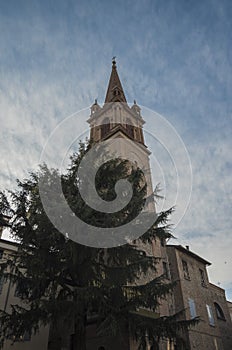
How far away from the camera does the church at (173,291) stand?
15016 millimetres

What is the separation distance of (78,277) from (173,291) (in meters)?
4.65

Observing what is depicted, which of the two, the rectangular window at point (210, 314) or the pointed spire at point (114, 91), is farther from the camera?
the pointed spire at point (114, 91)

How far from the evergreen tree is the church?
3.27 ft

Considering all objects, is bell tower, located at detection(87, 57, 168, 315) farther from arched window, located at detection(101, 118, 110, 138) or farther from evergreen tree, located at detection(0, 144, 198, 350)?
evergreen tree, located at detection(0, 144, 198, 350)

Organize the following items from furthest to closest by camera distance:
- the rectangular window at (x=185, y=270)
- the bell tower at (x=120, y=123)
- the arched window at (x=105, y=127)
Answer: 1. the arched window at (x=105, y=127)
2. the bell tower at (x=120, y=123)
3. the rectangular window at (x=185, y=270)

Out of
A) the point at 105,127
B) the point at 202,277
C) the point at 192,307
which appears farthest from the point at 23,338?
the point at 105,127

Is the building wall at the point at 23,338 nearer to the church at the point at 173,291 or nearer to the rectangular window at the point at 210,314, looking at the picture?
the church at the point at 173,291

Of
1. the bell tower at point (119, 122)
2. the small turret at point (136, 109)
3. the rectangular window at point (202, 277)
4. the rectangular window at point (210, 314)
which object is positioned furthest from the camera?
the small turret at point (136, 109)

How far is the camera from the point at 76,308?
8.88m

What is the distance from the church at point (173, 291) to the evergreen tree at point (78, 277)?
995 millimetres

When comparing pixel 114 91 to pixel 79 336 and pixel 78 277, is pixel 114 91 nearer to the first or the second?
pixel 78 277

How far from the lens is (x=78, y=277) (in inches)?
406

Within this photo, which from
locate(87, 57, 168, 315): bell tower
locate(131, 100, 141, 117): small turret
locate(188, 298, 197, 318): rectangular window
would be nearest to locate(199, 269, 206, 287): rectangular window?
locate(188, 298, 197, 318): rectangular window

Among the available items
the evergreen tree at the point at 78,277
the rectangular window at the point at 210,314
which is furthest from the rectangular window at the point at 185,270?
the evergreen tree at the point at 78,277
